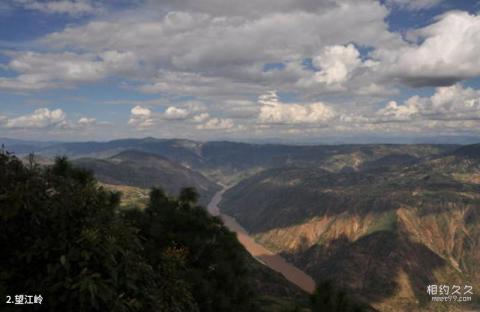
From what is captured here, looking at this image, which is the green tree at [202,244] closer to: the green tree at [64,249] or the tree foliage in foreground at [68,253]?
the tree foliage in foreground at [68,253]

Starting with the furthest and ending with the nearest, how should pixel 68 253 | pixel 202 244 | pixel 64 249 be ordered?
pixel 202 244 → pixel 64 249 → pixel 68 253

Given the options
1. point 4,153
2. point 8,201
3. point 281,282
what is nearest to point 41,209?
point 8,201

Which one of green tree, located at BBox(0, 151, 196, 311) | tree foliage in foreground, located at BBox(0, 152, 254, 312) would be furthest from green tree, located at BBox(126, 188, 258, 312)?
green tree, located at BBox(0, 151, 196, 311)

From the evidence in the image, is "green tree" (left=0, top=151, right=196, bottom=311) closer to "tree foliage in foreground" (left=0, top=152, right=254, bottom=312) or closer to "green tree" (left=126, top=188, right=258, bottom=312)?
"tree foliage in foreground" (left=0, top=152, right=254, bottom=312)

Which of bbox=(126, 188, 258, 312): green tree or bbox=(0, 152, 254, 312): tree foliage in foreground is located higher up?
bbox=(0, 152, 254, 312): tree foliage in foreground

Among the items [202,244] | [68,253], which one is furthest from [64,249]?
[202,244]

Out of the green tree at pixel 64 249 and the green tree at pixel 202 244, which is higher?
the green tree at pixel 64 249

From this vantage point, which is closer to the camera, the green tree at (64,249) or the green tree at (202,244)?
the green tree at (64,249)

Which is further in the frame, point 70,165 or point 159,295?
point 70,165

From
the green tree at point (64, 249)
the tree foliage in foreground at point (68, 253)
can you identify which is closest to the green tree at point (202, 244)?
the tree foliage in foreground at point (68, 253)

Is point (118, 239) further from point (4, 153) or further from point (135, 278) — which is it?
point (4, 153)

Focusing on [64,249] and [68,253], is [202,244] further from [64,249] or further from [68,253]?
[68,253]
